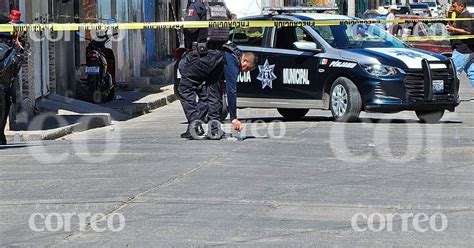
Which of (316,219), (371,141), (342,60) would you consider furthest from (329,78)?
(316,219)

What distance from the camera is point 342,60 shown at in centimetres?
1652

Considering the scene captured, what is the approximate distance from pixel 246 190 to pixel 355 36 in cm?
799

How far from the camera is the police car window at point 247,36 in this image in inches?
697

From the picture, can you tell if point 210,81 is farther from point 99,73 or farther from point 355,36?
point 99,73

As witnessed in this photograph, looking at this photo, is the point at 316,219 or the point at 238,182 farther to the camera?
the point at 238,182

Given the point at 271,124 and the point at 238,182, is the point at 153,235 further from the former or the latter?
the point at 271,124

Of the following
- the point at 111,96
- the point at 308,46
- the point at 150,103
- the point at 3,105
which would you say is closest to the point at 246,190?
the point at 3,105

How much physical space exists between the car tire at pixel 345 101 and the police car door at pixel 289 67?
1.26 feet

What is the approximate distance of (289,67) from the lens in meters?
17.1

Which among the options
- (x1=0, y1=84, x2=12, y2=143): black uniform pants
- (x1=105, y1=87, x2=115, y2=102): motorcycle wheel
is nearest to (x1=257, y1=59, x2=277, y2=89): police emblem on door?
(x1=0, y1=84, x2=12, y2=143): black uniform pants

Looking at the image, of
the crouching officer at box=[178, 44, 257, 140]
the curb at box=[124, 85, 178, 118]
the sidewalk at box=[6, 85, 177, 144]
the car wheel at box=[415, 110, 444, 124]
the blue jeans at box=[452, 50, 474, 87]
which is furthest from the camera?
the curb at box=[124, 85, 178, 118]

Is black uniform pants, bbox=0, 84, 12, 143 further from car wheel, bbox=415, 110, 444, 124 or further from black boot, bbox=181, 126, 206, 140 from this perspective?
car wheel, bbox=415, 110, 444, 124

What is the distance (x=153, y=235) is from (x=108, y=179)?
2.45 m

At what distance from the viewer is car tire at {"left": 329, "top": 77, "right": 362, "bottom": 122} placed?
16.2 meters
